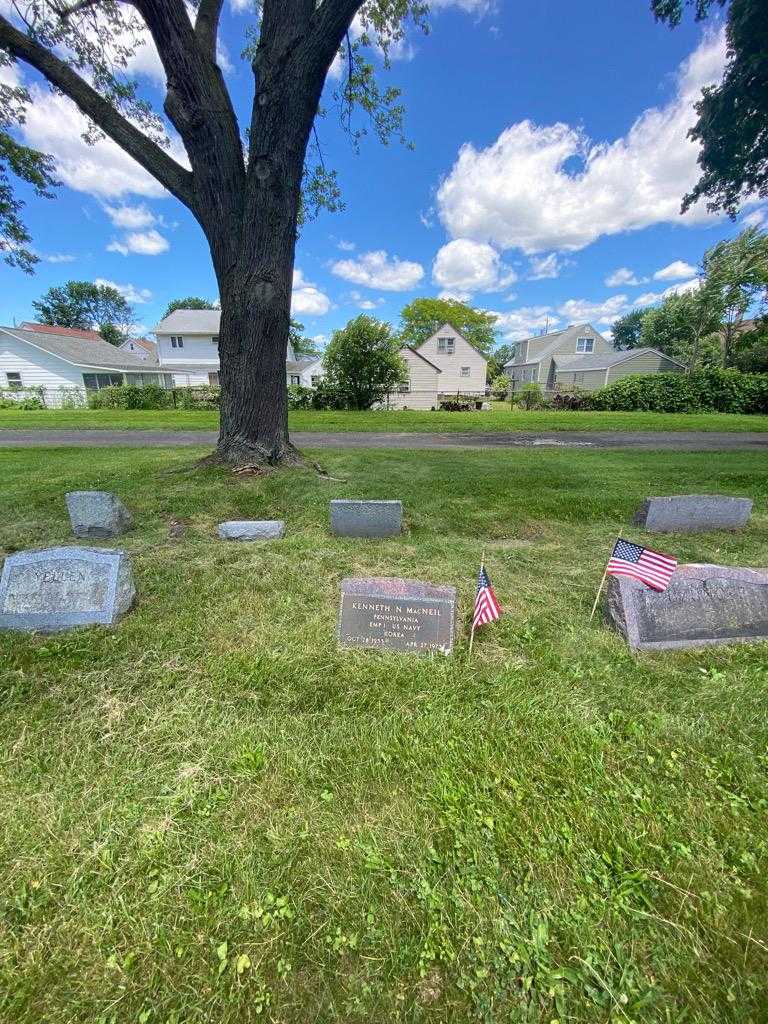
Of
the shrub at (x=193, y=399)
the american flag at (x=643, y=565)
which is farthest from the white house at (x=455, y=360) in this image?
the american flag at (x=643, y=565)

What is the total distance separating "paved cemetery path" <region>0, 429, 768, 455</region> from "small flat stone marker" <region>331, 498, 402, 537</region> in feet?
20.7

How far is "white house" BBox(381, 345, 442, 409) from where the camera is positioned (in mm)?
27453

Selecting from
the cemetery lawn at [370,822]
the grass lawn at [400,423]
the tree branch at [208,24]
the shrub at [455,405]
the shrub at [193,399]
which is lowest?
the cemetery lawn at [370,822]

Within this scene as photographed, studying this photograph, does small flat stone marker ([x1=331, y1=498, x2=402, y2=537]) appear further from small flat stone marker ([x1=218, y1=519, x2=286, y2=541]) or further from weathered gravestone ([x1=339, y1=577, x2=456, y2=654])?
weathered gravestone ([x1=339, y1=577, x2=456, y2=654])

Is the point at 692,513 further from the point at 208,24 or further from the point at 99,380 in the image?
the point at 99,380

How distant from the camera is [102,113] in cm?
582

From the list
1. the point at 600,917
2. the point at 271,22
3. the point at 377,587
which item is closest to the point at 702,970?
the point at 600,917

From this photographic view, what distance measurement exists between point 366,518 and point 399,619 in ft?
6.36

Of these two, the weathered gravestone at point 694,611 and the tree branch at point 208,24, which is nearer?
the weathered gravestone at point 694,611

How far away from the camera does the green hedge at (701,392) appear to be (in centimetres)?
2181

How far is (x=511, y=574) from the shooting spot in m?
3.95

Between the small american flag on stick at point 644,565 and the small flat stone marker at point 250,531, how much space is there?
3314 mm

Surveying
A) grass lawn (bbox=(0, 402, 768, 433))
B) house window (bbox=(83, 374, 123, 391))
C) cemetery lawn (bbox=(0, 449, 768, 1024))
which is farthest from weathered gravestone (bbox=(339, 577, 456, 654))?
house window (bbox=(83, 374, 123, 391))

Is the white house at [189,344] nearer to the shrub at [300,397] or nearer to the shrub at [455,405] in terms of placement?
the shrub at [455,405]
